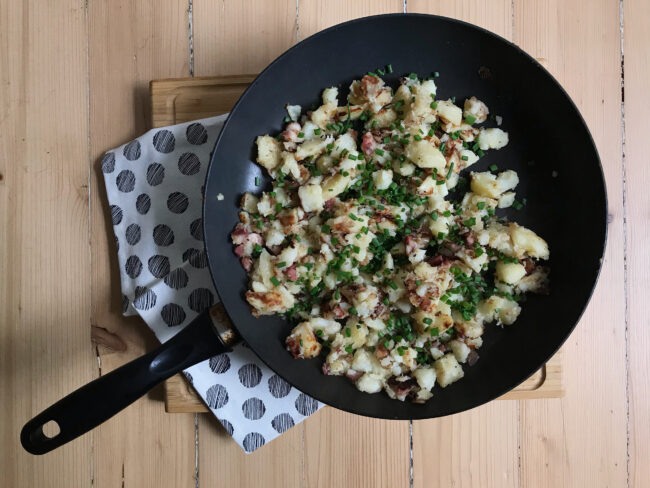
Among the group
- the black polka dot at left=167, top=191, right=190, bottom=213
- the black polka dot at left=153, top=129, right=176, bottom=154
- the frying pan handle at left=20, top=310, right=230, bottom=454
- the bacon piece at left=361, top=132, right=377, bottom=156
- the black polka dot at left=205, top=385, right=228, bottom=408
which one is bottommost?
the black polka dot at left=205, top=385, right=228, bottom=408

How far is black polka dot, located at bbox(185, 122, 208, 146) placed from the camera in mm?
1096

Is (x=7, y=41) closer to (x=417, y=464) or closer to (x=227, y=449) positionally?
(x=227, y=449)

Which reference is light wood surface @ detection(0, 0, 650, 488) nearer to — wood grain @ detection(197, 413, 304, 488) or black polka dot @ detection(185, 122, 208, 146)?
wood grain @ detection(197, 413, 304, 488)

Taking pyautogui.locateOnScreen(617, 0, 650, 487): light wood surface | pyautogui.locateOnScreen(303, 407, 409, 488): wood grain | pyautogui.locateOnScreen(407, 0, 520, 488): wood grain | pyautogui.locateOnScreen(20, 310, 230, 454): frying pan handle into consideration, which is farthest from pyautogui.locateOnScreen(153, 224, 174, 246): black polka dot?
pyautogui.locateOnScreen(617, 0, 650, 487): light wood surface

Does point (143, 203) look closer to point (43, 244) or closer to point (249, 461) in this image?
point (43, 244)

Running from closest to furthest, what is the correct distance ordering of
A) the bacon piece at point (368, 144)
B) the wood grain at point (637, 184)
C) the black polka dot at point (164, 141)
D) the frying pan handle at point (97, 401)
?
1. the frying pan handle at point (97, 401)
2. the bacon piece at point (368, 144)
3. the black polka dot at point (164, 141)
4. the wood grain at point (637, 184)

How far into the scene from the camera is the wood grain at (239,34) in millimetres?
1174

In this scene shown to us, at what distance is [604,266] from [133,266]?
39.2 inches

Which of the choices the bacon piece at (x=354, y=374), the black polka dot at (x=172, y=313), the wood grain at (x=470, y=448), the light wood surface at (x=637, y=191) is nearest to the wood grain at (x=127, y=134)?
the black polka dot at (x=172, y=313)

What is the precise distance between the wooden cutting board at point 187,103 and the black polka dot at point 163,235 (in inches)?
8.1

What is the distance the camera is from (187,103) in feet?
3.68

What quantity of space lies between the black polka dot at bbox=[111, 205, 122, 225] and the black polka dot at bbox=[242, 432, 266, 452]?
507 millimetres

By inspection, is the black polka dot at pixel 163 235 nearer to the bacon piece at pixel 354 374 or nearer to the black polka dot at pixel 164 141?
the black polka dot at pixel 164 141

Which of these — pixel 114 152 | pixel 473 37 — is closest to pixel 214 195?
pixel 114 152
